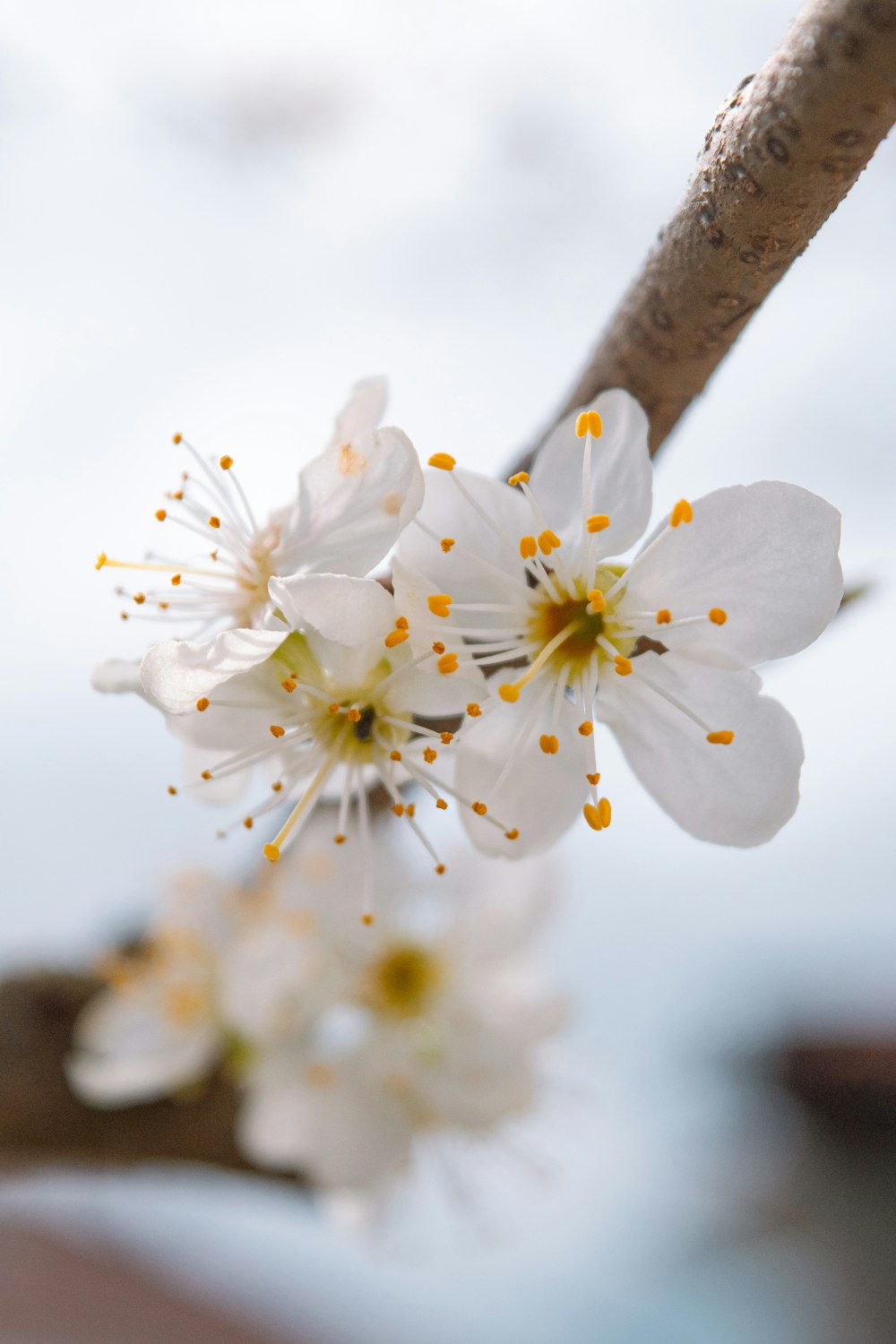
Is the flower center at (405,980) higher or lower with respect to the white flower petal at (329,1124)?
higher

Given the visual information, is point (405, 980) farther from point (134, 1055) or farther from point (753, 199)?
point (753, 199)

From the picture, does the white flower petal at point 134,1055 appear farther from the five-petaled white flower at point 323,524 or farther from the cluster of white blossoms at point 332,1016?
the five-petaled white flower at point 323,524

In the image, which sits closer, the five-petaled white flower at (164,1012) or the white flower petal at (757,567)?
Answer: the white flower petal at (757,567)

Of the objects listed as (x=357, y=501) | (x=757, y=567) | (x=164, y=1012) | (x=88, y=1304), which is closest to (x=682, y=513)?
(x=757, y=567)

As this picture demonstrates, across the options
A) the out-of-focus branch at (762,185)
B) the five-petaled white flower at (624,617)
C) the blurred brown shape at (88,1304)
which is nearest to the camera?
the out-of-focus branch at (762,185)

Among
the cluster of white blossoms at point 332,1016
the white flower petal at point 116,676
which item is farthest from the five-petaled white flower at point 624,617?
the cluster of white blossoms at point 332,1016
